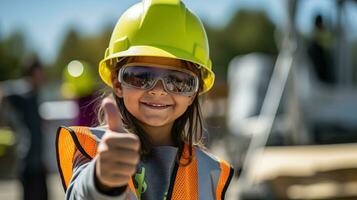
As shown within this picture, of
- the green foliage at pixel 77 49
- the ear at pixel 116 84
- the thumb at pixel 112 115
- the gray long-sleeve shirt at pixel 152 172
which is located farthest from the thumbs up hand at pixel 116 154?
the green foliage at pixel 77 49

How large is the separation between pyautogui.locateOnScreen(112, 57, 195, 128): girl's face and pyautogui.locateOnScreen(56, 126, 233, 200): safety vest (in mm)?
111

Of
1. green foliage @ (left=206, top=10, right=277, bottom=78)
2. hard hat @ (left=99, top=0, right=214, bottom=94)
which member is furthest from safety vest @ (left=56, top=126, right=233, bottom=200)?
green foliage @ (left=206, top=10, right=277, bottom=78)

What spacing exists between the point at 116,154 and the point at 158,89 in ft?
1.78

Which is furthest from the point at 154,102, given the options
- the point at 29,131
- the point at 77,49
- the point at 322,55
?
the point at 77,49

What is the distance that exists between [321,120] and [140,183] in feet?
22.0

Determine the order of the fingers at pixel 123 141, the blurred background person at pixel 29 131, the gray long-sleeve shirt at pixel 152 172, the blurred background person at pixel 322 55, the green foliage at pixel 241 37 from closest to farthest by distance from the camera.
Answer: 1. the fingers at pixel 123 141
2. the gray long-sleeve shirt at pixel 152 172
3. the blurred background person at pixel 29 131
4. the blurred background person at pixel 322 55
5. the green foliage at pixel 241 37

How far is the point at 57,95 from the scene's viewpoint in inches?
958

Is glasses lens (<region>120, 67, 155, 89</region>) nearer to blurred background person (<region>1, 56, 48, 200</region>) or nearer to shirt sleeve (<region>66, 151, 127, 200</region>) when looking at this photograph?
shirt sleeve (<region>66, 151, 127, 200</region>)

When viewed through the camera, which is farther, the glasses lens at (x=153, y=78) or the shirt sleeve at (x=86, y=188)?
the glasses lens at (x=153, y=78)

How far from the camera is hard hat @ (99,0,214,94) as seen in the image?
172 cm

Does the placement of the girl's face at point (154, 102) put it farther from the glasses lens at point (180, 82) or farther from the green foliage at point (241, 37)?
the green foliage at point (241, 37)

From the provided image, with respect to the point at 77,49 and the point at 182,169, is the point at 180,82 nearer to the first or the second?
the point at 182,169

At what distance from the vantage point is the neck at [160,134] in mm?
1784

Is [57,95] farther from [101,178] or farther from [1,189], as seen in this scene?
[101,178]
